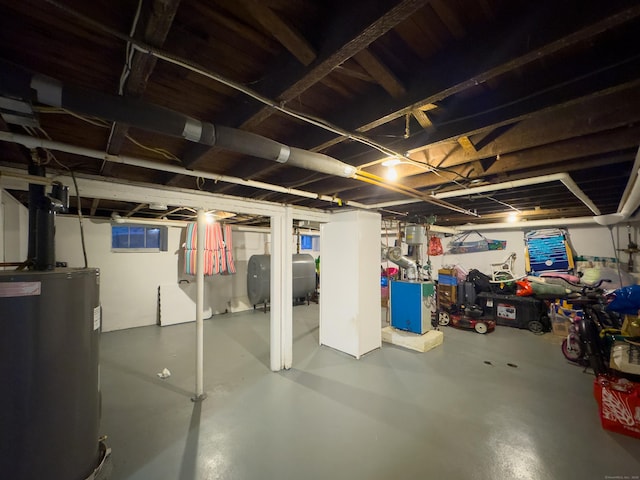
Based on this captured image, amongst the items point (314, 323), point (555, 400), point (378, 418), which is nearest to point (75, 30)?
point (378, 418)

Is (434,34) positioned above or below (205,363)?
above

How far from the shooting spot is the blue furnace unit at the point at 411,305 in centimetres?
397

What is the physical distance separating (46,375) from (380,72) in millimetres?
1978

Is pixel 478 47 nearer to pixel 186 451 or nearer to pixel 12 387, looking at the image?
pixel 12 387

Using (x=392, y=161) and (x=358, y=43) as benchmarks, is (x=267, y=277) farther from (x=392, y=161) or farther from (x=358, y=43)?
(x=358, y=43)

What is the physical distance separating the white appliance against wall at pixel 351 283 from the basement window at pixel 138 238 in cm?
363

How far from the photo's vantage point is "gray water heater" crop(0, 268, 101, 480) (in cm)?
110

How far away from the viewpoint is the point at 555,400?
2516mm

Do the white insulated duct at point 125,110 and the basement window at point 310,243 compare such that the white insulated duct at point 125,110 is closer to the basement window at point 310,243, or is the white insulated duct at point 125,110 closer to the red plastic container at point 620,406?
the red plastic container at point 620,406

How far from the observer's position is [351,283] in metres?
3.62

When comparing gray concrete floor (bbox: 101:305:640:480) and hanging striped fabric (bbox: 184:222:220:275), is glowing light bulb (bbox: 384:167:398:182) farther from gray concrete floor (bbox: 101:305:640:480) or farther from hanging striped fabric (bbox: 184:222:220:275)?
hanging striped fabric (bbox: 184:222:220:275)

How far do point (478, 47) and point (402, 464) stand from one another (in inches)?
93.5

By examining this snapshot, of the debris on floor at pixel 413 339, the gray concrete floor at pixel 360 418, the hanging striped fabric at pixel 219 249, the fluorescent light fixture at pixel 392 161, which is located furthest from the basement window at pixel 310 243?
the fluorescent light fixture at pixel 392 161

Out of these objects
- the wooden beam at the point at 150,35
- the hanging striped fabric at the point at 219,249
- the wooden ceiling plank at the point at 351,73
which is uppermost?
the wooden ceiling plank at the point at 351,73
